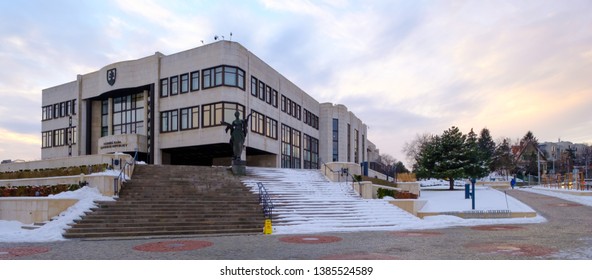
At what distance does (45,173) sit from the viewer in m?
22.8

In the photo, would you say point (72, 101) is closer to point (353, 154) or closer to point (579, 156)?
point (353, 154)

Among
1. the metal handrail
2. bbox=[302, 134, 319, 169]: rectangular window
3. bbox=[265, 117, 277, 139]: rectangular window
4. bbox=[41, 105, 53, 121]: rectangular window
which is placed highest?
bbox=[41, 105, 53, 121]: rectangular window

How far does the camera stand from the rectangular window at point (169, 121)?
3986cm

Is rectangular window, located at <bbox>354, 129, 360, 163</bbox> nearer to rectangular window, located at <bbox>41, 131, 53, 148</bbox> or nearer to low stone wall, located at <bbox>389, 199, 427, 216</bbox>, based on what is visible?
rectangular window, located at <bbox>41, 131, 53, 148</bbox>

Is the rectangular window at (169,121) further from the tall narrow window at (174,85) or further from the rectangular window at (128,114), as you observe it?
the rectangular window at (128,114)

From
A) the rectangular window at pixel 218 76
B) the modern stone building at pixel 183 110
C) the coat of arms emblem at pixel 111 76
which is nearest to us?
the rectangular window at pixel 218 76

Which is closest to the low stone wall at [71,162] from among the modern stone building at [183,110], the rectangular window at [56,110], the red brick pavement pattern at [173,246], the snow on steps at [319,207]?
the snow on steps at [319,207]

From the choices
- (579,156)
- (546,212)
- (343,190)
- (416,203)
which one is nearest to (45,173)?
(343,190)

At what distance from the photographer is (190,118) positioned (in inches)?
1527

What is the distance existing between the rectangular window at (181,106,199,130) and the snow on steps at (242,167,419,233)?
12.3 meters

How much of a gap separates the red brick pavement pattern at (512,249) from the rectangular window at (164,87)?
33953 millimetres

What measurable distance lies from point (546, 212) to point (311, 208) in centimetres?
1227

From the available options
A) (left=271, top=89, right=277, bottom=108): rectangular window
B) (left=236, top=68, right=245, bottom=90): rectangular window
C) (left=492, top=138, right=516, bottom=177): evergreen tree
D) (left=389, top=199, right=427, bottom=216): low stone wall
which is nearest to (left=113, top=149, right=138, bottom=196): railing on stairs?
(left=389, top=199, right=427, bottom=216): low stone wall

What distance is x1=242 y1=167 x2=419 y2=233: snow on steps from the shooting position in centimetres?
1786
